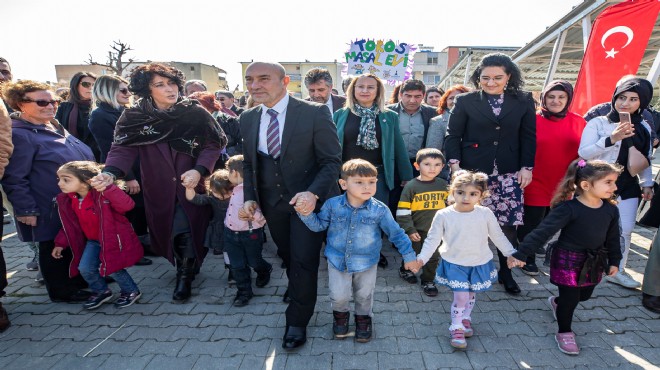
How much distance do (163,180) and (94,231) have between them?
0.82 m

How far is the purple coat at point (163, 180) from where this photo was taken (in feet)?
10.6

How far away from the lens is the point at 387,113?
12.6 feet


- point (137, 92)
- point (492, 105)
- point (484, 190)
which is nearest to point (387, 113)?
point (492, 105)

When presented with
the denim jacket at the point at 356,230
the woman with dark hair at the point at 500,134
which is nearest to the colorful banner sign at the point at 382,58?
the woman with dark hair at the point at 500,134

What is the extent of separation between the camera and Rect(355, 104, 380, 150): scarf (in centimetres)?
372

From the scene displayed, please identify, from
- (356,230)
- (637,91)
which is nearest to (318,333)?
(356,230)

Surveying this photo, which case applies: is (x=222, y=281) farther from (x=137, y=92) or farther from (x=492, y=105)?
(x=492, y=105)

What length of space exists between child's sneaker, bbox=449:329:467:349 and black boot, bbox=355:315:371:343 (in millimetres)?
644

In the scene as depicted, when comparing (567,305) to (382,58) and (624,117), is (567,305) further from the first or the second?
(382,58)

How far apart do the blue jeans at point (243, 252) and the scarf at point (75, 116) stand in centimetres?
287

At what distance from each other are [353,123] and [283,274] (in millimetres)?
1946

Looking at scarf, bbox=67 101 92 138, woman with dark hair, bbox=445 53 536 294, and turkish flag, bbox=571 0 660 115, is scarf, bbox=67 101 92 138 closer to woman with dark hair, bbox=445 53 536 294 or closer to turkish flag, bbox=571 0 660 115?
woman with dark hair, bbox=445 53 536 294

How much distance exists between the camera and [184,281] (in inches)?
138

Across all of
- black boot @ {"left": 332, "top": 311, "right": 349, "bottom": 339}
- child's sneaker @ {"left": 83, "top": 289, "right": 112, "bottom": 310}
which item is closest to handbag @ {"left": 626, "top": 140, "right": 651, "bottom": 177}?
black boot @ {"left": 332, "top": 311, "right": 349, "bottom": 339}
